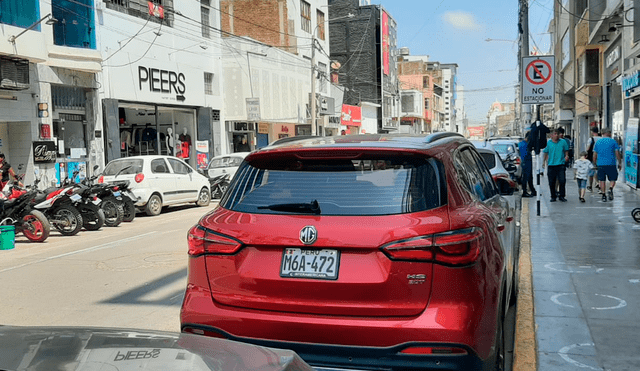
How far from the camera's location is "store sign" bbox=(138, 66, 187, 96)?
81.5 ft

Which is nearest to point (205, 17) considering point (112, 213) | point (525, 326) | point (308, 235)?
point (112, 213)

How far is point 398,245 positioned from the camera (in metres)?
3.28

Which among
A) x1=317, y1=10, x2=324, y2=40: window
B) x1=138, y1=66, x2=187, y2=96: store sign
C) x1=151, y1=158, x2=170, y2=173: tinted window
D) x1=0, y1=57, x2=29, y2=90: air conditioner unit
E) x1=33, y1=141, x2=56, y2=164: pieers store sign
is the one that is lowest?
x1=151, y1=158, x2=170, y2=173: tinted window

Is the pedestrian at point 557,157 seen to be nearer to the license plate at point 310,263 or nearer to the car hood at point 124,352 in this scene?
the license plate at point 310,263

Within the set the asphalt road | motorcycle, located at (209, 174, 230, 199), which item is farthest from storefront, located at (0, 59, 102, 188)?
the asphalt road

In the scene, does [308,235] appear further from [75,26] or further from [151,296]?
[75,26]

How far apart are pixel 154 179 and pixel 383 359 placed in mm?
14627

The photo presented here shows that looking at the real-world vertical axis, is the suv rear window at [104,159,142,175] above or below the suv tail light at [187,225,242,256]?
above

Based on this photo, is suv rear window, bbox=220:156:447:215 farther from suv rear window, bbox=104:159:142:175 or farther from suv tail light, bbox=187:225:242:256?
suv rear window, bbox=104:159:142:175

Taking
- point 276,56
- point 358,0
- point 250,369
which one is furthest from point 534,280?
point 358,0

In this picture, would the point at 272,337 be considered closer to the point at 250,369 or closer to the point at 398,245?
the point at 398,245

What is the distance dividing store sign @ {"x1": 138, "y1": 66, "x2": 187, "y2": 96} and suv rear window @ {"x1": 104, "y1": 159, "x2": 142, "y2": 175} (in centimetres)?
839

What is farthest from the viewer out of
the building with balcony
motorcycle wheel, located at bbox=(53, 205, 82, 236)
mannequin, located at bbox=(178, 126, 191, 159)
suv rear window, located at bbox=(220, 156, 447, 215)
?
mannequin, located at bbox=(178, 126, 191, 159)

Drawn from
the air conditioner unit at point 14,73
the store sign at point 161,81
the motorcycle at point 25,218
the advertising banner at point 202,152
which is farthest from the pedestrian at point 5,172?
the advertising banner at point 202,152
